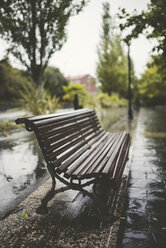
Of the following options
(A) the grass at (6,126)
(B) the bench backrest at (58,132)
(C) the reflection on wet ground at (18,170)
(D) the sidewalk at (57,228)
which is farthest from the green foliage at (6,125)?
(D) the sidewalk at (57,228)

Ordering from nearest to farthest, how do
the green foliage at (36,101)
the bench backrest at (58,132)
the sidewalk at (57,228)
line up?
the sidewalk at (57,228) → the bench backrest at (58,132) → the green foliage at (36,101)

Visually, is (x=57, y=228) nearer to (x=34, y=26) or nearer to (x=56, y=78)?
(x=34, y=26)

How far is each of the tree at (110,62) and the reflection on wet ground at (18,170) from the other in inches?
1020

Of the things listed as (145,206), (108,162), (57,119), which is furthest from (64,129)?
(145,206)

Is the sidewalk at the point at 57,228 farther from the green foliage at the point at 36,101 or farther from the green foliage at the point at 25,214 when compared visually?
the green foliage at the point at 36,101

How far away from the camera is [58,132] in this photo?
9.00 ft

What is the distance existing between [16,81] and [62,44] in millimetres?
11001

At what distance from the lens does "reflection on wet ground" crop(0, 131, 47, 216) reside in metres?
2.93

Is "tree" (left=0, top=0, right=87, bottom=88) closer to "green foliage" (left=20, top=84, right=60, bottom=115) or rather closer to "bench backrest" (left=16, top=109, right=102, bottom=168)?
"green foliage" (left=20, top=84, right=60, bottom=115)

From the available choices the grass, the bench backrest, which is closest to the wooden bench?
the bench backrest

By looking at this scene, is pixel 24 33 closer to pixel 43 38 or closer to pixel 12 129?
pixel 43 38

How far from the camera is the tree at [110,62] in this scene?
29156 mm

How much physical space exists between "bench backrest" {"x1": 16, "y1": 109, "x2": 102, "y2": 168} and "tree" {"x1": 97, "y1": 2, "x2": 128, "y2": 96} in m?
27.5

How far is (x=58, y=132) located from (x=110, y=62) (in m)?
28.9
